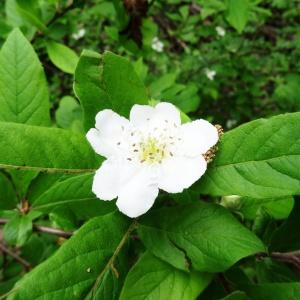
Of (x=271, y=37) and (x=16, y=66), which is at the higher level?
(x=16, y=66)

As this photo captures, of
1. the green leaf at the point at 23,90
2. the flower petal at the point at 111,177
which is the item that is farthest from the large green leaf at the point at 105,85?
the green leaf at the point at 23,90

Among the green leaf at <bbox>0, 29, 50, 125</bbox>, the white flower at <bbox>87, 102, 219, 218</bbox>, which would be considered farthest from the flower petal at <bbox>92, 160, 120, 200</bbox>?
the green leaf at <bbox>0, 29, 50, 125</bbox>

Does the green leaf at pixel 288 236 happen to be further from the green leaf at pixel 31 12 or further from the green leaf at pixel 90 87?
the green leaf at pixel 31 12

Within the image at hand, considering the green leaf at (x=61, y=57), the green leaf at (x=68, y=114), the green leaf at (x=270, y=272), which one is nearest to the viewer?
the green leaf at (x=270, y=272)

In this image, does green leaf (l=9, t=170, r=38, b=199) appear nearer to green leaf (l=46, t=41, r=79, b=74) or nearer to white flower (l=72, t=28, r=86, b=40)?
green leaf (l=46, t=41, r=79, b=74)

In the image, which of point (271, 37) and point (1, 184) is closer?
point (1, 184)

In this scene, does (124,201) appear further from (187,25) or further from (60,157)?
(187,25)

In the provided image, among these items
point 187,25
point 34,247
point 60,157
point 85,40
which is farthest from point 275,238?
point 85,40

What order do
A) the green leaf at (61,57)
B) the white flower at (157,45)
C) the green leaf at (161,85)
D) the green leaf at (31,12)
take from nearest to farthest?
the green leaf at (31,12)
the green leaf at (61,57)
the green leaf at (161,85)
the white flower at (157,45)
